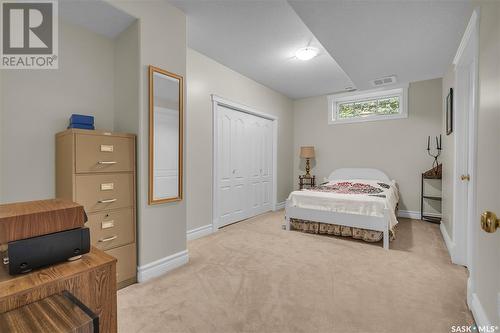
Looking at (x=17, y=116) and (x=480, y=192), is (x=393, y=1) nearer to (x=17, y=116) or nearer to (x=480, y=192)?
(x=480, y=192)

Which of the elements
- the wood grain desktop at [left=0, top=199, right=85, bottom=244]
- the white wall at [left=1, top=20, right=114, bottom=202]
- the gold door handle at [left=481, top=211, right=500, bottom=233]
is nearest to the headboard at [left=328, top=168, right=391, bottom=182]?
the gold door handle at [left=481, top=211, right=500, bottom=233]

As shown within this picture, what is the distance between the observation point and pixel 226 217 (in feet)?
13.0

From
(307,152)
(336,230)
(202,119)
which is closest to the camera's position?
(336,230)

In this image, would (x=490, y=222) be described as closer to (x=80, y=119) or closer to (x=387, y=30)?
(x=387, y=30)

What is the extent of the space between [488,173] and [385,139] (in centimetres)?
363

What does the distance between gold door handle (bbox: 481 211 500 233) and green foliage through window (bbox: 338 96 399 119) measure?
4.45 metres

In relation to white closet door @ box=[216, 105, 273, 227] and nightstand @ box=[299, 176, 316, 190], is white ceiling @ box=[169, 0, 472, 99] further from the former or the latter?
nightstand @ box=[299, 176, 316, 190]

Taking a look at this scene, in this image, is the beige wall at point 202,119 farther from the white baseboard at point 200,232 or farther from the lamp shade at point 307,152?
the lamp shade at point 307,152

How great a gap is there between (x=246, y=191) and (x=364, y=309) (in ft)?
9.43

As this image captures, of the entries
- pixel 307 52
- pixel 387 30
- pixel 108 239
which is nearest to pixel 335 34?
pixel 387 30

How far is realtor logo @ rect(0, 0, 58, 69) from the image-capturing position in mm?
1865

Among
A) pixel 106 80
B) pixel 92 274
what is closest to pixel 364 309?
pixel 92 274

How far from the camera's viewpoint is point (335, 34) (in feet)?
8.06

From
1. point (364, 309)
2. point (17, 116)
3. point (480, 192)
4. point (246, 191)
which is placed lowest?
point (364, 309)
